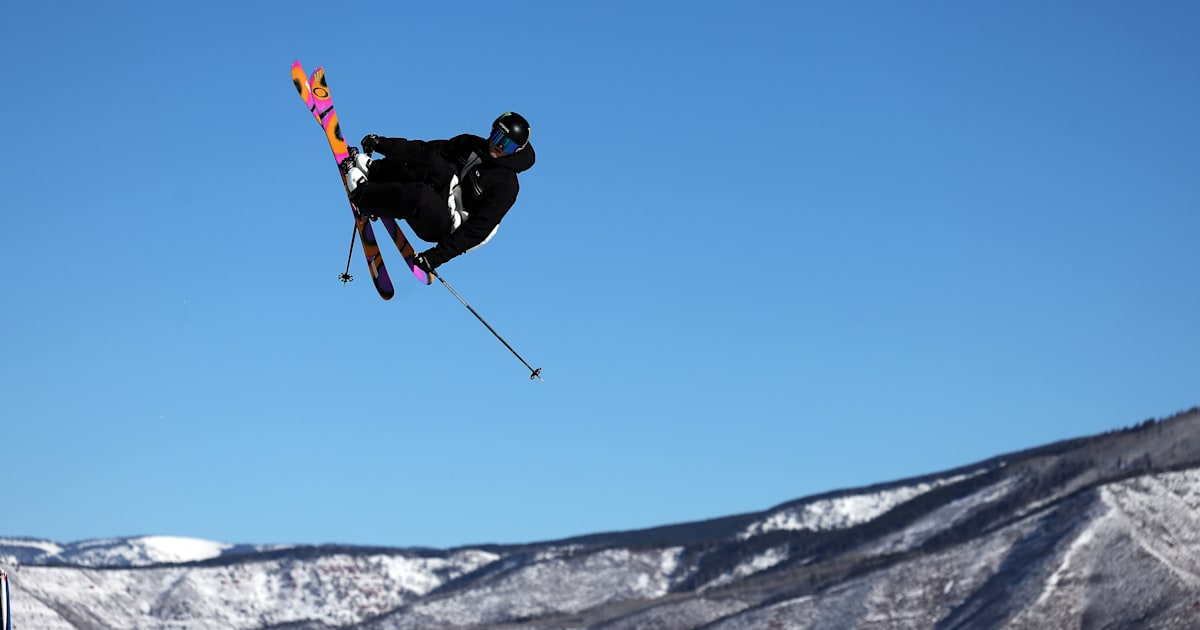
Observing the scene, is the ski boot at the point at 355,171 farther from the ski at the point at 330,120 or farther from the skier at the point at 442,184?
the ski at the point at 330,120

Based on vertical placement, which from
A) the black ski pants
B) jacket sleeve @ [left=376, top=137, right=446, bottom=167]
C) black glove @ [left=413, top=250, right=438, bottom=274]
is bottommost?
black glove @ [left=413, top=250, right=438, bottom=274]

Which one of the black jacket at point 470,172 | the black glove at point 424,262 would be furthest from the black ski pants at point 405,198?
the black glove at point 424,262

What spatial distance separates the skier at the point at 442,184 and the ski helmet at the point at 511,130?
0.21 metres

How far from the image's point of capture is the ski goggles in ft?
81.7

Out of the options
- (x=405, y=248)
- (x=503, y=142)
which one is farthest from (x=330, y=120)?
(x=503, y=142)

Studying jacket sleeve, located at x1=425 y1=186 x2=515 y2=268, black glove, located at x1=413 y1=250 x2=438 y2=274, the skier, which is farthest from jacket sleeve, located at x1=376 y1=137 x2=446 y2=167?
black glove, located at x1=413 y1=250 x2=438 y2=274

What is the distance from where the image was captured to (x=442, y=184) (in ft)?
84.4

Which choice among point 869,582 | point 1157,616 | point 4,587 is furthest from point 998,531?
point 4,587

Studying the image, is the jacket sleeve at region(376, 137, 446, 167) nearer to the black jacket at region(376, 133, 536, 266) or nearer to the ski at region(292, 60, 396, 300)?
the black jacket at region(376, 133, 536, 266)

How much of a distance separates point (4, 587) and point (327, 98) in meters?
11.4

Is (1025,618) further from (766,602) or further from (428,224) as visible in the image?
(428,224)

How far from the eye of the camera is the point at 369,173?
84.9 feet

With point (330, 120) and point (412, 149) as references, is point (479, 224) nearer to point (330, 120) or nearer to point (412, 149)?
point (412, 149)

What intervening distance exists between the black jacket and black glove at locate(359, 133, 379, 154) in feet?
0.23
